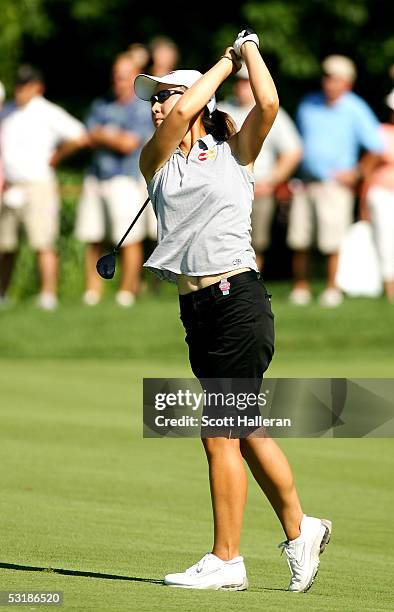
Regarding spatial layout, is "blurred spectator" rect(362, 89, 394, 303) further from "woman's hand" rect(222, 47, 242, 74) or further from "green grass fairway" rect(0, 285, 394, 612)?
"woman's hand" rect(222, 47, 242, 74)

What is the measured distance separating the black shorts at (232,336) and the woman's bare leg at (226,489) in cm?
5

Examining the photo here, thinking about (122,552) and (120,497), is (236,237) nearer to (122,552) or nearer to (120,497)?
(122,552)

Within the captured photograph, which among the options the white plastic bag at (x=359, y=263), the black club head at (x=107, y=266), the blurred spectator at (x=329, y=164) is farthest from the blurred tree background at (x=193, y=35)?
the black club head at (x=107, y=266)

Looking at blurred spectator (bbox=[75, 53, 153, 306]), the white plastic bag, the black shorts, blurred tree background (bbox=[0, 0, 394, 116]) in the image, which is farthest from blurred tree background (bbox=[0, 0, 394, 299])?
the black shorts

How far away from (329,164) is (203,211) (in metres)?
9.22

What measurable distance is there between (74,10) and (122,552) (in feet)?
75.0

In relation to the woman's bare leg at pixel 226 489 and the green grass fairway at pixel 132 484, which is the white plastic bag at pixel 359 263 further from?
the woman's bare leg at pixel 226 489

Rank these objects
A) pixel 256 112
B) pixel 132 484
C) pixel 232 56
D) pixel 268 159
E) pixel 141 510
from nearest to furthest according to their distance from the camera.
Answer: pixel 256 112 < pixel 232 56 < pixel 141 510 < pixel 132 484 < pixel 268 159

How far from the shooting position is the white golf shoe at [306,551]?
226 inches

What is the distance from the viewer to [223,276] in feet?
19.0

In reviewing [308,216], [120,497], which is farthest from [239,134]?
[308,216]

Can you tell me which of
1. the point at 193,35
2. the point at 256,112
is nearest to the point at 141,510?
the point at 256,112

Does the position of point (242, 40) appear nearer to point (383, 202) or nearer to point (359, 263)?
point (359, 263)

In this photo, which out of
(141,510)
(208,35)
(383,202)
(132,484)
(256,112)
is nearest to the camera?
(256,112)
